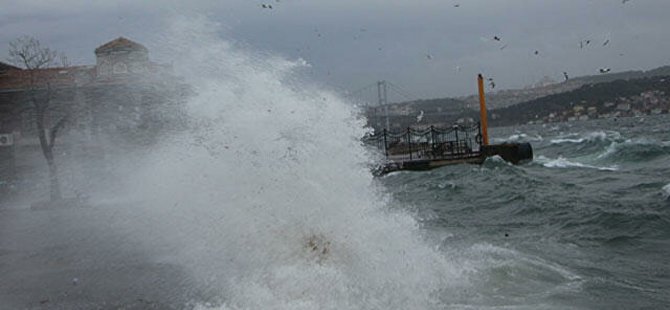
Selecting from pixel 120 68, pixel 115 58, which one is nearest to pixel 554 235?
pixel 120 68

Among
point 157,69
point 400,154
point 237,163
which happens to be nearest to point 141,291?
point 237,163

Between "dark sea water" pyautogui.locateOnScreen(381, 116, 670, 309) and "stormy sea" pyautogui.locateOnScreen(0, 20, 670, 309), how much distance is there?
46 mm

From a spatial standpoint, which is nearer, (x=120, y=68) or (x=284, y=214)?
(x=284, y=214)

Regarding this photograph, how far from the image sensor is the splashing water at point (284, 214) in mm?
7719

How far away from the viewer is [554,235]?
1307 cm

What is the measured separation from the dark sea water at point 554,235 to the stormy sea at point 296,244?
46mm

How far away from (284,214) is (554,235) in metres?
6.19

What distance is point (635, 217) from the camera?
1412 centimetres

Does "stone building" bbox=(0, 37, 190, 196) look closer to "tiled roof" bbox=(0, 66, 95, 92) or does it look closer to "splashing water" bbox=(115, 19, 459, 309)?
"tiled roof" bbox=(0, 66, 95, 92)

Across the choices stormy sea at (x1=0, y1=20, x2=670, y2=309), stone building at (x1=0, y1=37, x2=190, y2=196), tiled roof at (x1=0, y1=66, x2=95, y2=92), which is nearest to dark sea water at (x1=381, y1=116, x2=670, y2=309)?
stormy sea at (x1=0, y1=20, x2=670, y2=309)

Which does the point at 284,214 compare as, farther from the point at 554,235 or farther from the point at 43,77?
the point at 43,77

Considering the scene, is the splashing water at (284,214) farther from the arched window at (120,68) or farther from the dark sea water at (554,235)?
the arched window at (120,68)

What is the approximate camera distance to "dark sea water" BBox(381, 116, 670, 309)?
334 inches

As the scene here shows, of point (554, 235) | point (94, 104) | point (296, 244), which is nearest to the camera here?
point (296, 244)
